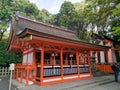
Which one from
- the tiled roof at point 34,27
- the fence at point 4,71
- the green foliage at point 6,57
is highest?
the tiled roof at point 34,27

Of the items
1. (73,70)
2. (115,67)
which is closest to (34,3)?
(73,70)

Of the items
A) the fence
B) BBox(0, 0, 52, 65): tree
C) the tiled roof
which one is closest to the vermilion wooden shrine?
the tiled roof

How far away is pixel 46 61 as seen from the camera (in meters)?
10.6

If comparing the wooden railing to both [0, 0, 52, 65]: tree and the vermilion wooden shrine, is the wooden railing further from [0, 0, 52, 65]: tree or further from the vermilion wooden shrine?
[0, 0, 52, 65]: tree

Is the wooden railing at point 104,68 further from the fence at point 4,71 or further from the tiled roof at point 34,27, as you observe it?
the fence at point 4,71

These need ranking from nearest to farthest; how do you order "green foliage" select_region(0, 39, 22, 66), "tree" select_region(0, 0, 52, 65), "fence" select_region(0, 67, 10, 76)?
1. "fence" select_region(0, 67, 10, 76)
2. "green foliage" select_region(0, 39, 22, 66)
3. "tree" select_region(0, 0, 52, 65)

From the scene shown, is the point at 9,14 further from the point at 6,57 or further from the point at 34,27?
the point at 34,27

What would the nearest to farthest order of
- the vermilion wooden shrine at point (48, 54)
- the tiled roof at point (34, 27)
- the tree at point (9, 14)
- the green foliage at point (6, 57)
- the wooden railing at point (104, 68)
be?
the vermilion wooden shrine at point (48, 54) < the tiled roof at point (34, 27) < the wooden railing at point (104, 68) < the green foliage at point (6, 57) < the tree at point (9, 14)

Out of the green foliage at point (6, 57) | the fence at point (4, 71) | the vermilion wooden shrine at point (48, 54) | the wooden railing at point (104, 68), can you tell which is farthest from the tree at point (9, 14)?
the wooden railing at point (104, 68)

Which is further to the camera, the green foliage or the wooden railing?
the green foliage

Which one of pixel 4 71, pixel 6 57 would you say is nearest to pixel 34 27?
pixel 6 57

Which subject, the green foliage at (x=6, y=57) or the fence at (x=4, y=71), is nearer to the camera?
the fence at (x=4, y=71)

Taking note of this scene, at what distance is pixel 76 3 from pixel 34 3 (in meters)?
8.47

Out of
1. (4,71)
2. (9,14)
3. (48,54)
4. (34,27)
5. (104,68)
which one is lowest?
(4,71)
